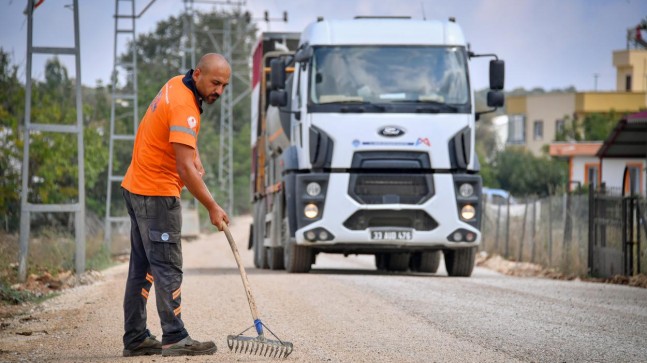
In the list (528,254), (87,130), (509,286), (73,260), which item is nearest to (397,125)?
(509,286)

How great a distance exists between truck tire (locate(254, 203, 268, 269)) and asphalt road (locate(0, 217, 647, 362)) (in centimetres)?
518

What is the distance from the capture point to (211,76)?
8.62m

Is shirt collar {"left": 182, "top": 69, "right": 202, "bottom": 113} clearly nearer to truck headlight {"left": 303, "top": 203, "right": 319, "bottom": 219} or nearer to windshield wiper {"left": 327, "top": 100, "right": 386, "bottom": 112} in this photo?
windshield wiper {"left": 327, "top": 100, "right": 386, "bottom": 112}

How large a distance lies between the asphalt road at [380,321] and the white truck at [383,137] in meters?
1.15

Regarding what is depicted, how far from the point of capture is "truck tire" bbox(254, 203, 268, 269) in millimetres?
22953

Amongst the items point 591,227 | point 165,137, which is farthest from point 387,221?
point 165,137

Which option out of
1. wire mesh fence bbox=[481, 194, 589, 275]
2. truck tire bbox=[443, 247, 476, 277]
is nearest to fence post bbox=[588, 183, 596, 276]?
wire mesh fence bbox=[481, 194, 589, 275]

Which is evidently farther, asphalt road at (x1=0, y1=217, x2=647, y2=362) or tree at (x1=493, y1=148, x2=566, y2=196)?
tree at (x1=493, y1=148, x2=566, y2=196)

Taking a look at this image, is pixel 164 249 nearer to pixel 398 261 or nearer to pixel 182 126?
pixel 182 126

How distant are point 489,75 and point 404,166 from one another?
1.86 m

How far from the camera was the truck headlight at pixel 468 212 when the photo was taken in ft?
61.4

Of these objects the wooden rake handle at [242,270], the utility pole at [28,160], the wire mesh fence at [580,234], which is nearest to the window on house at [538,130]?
the wire mesh fence at [580,234]

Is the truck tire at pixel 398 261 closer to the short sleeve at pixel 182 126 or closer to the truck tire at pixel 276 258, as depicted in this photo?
the truck tire at pixel 276 258

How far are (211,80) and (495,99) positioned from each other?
10744 mm
